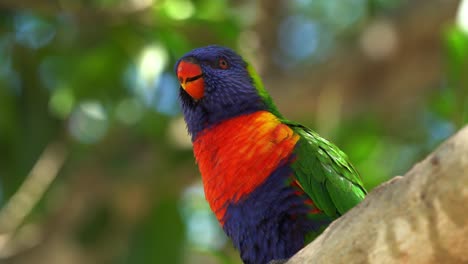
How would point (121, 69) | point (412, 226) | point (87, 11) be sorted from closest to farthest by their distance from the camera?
point (412, 226) → point (87, 11) → point (121, 69)

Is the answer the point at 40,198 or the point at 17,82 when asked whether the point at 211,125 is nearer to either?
the point at 40,198

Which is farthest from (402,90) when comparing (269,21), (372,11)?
(269,21)

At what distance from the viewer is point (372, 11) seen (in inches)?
241

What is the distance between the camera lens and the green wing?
2682 millimetres

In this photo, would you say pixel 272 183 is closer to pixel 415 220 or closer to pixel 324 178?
pixel 324 178

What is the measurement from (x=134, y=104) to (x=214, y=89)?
2.17 meters

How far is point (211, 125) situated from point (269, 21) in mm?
2690

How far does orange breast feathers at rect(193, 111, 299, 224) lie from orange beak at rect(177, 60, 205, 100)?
0.34m

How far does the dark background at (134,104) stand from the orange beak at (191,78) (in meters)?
1.37

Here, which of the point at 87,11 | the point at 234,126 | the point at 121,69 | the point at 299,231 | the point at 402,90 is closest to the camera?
the point at 299,231

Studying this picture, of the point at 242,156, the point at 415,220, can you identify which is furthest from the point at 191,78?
the point at 415,220

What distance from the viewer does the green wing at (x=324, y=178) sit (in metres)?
2.68

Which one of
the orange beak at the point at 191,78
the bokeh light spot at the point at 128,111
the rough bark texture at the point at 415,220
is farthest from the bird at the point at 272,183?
the bokeh light spot at the point at 128,111

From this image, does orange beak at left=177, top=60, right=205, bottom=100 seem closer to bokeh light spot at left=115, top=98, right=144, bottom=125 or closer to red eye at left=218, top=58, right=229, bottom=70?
red eye at left=218, top=58, right=229, bottom=70
